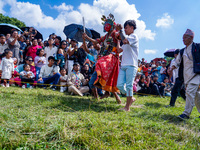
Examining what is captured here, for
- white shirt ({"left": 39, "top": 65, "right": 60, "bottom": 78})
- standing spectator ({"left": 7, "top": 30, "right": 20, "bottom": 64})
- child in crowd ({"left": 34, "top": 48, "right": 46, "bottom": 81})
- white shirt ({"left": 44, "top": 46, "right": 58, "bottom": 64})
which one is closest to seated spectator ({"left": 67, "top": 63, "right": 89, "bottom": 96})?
white shirt ({"left": 39, "top": 65, "right": 60, "bottom": 78})

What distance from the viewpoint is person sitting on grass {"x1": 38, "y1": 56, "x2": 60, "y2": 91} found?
262 inches

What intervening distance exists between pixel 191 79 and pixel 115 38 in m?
2.01

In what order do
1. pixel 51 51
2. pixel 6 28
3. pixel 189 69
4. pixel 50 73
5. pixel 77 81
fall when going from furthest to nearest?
1. pixel 6 28
2. pixel 51 51
3. pixel 50 73
4. pixel 77 81
5. pixel 189 69

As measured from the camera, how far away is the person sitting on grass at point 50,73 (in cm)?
665

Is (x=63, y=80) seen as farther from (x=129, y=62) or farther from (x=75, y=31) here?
(x=129, y=62)

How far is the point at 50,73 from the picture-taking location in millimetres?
6859

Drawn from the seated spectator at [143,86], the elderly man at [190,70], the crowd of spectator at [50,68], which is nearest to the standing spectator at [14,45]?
the crowd of spectator at [50,68]

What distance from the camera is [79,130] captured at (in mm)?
2098

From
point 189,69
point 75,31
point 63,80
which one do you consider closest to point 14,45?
point 63,80

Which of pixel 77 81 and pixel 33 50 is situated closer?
pixel 77 81

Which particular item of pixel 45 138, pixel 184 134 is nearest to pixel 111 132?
pixel 45 138

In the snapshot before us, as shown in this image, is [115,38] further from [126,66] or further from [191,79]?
[191,79]

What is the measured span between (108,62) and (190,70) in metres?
1.91

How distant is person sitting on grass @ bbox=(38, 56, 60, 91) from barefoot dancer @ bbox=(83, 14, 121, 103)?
2.91m
